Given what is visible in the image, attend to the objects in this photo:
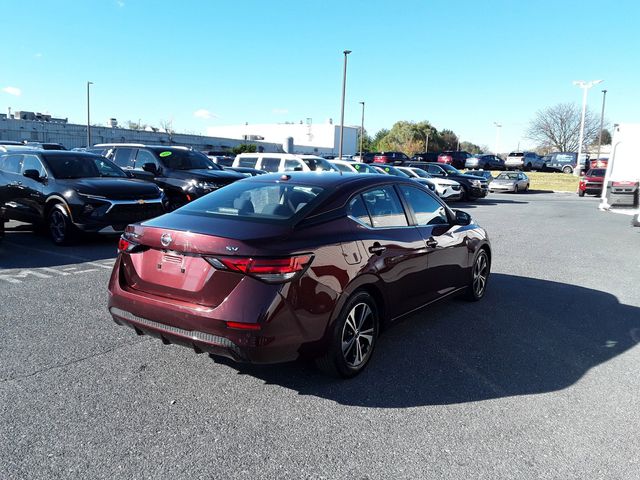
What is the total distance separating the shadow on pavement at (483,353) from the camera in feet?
12.9

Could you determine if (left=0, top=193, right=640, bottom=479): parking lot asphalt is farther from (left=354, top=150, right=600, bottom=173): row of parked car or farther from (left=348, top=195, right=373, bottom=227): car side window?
(left=354, top=150, right=600, bottom=173): row of parked car

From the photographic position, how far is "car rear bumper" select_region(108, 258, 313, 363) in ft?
11.2

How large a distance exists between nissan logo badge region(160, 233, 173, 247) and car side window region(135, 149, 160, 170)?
994 centimetres

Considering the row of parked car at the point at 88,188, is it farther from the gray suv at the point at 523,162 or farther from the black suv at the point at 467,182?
the gray suv at the point at 523,162

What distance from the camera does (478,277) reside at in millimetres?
6426

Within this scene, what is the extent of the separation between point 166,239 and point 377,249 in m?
1.67

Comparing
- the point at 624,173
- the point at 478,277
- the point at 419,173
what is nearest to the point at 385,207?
the point at 478,277

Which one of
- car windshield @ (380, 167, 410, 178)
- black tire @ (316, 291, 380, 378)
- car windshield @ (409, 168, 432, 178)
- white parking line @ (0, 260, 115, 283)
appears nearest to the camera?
black tire @ (316, 291, 380, 378)

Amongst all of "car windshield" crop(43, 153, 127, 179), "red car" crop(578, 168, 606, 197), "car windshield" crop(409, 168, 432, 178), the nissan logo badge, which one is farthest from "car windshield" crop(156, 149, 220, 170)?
"red car" crop(578, 168, 606, 197)

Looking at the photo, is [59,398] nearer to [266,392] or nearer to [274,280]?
[266,392]

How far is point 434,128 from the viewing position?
326ft

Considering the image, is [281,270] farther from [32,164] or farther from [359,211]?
[32,164]

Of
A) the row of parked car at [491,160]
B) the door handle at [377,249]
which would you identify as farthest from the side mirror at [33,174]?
the row of parked car at [491,160]

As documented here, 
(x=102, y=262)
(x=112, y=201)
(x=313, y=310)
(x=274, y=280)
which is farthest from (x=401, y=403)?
(x=112, y=201)
